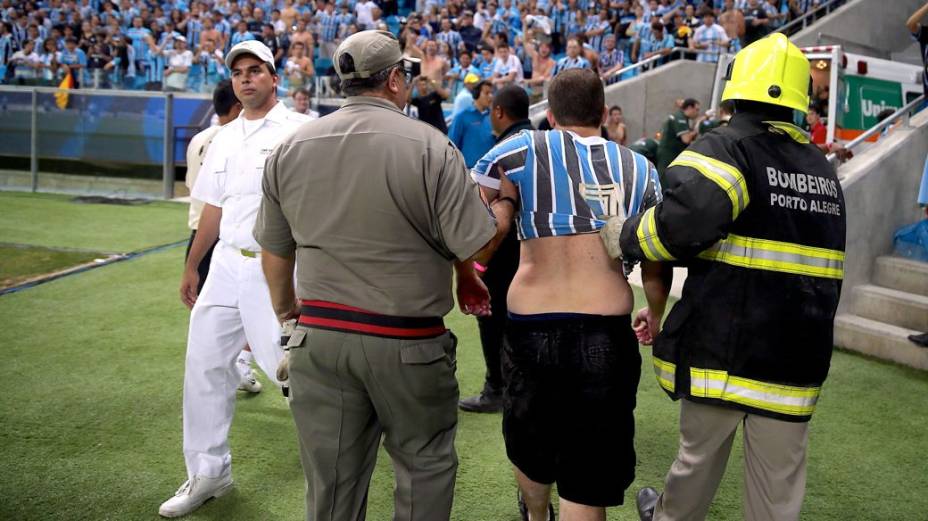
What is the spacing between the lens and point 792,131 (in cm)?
297

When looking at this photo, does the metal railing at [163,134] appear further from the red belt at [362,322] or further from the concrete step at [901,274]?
the red belt at [362,322]

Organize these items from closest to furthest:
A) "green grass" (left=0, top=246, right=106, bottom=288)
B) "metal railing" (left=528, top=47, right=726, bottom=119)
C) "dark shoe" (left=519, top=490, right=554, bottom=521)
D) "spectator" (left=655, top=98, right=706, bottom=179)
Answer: "dark shoe" (left=519, top=490, right=554, bottom=521) < "green grass" (left=0, top=246, right=106, bottom=288) < "spectator" (left=655, top=98, right=706, bottom=179) < "metal railing" (left=528, top=47, right=726, bottom=119)

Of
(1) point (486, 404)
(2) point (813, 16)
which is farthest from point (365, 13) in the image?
(1) point (486, 404)

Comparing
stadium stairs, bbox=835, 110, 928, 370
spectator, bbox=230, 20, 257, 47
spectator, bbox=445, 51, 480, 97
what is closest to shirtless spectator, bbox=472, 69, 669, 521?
stadium stairs, bbox=835, 110, 928, 370

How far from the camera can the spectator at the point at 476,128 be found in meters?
7.79

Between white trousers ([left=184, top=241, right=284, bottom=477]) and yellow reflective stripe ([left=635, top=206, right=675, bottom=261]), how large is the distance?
1.92m

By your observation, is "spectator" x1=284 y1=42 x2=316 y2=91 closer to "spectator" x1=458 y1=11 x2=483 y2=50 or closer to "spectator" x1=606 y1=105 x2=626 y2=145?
"spectator" x1=458 y1=11 x2=483 y2=50

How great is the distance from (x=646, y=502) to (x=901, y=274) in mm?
4573

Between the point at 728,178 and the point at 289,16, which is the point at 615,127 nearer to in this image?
the point at 728,178

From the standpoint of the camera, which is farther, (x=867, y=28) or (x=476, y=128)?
(x=867, y=28)

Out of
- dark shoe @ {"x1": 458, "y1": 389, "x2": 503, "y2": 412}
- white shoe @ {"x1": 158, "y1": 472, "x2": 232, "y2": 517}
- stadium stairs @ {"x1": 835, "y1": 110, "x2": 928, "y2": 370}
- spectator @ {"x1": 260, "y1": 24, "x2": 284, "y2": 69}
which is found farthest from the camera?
spectator @ {"x1": 260, "y1": 24, "x2": 284, "y2": 69}

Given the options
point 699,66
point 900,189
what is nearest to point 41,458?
point 900,189

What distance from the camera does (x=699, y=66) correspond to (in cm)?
1638

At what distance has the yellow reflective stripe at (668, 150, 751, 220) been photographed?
9.06 feet
